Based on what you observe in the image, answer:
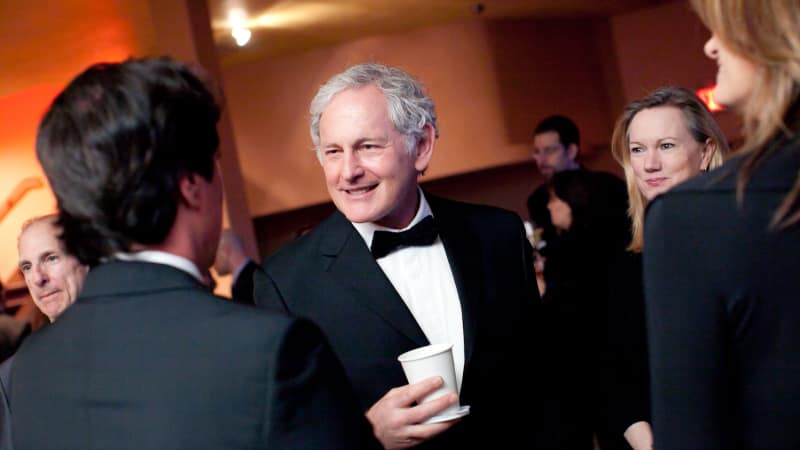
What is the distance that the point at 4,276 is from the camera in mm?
10086

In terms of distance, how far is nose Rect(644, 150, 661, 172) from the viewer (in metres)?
2.49

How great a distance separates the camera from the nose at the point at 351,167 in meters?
2.15

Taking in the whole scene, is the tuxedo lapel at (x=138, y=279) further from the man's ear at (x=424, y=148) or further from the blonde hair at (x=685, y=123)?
the blonde hair at (x=685, y=123)

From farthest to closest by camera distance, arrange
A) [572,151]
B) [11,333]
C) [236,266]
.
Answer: [572,151] < [236,266] < [11,333]

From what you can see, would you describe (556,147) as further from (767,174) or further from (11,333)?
(767,174)

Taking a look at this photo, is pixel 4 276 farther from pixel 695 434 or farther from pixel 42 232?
pixel 695 434

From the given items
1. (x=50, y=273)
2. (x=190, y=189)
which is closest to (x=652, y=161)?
(x=190, y=189)

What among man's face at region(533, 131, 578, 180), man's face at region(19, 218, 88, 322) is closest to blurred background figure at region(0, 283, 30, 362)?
man's face at region(19, 218, 88, 322)

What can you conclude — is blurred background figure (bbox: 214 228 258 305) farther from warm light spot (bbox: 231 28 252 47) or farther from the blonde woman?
the blonde woman

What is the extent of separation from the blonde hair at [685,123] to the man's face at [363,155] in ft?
2.29

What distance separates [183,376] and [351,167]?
101 centimetres

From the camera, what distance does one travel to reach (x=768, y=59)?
1191mm

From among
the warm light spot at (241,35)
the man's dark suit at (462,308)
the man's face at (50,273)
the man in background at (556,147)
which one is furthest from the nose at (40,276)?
the warm light spot at (241,35)

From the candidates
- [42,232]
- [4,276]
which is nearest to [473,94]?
[4,276]
